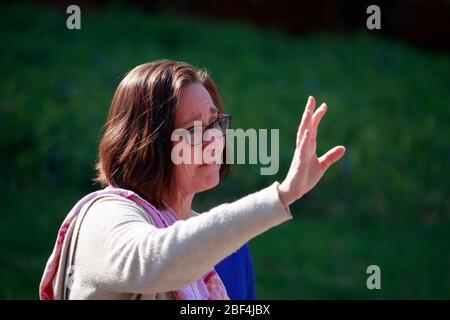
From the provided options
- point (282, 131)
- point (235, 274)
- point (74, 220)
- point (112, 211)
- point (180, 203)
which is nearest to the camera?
point (112, 211)

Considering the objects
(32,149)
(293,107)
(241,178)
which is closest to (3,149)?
(32,149)

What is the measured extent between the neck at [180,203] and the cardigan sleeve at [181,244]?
0.44m

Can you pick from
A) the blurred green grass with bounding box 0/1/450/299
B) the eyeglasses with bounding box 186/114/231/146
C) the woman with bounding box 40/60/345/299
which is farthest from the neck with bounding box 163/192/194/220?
the blurred green grass with bounding box 0/1/450/299

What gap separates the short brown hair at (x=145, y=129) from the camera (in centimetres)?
225

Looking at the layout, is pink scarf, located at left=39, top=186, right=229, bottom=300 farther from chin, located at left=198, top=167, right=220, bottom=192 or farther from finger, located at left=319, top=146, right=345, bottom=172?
finger, located at left=319, top=146, right=345, bottom=172

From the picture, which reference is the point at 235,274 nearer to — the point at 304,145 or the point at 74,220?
the point at 74,220

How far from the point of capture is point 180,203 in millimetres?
2422

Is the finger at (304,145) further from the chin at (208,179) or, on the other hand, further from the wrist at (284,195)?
the chin at (208,179)

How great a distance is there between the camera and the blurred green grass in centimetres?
698

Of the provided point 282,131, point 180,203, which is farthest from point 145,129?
point 282,131

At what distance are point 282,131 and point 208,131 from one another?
6.63m

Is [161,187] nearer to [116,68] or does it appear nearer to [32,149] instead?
[32,149]

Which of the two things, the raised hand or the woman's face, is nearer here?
the raised hand

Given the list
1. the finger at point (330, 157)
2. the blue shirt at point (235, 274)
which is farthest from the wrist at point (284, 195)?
the blue shirt at point (235, 274)
